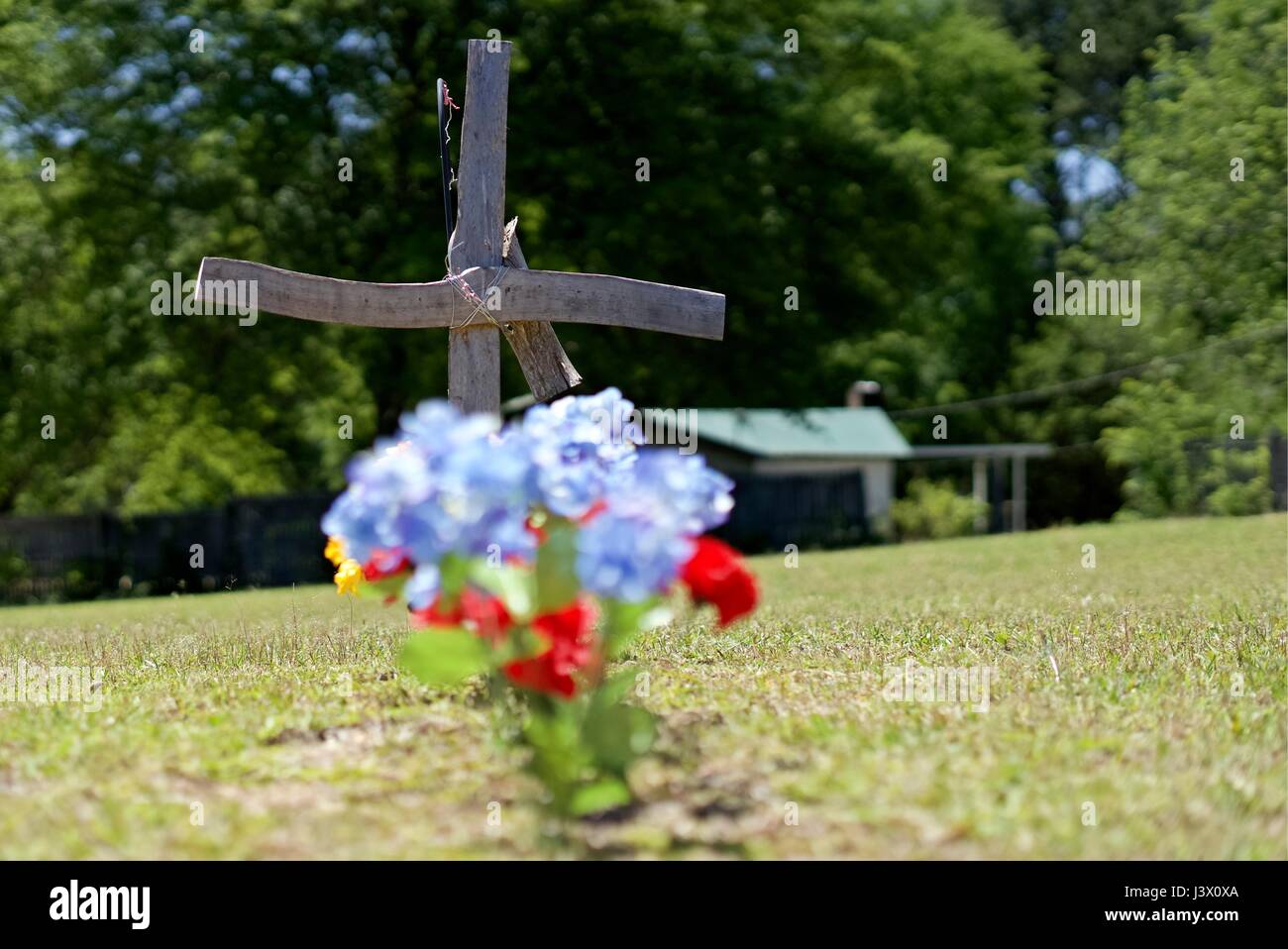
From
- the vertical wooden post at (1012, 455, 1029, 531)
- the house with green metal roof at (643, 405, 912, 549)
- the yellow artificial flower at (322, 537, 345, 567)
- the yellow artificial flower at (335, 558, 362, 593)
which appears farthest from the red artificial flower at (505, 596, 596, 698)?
the vertical wooden post at (1012, 455, 1029, 531)

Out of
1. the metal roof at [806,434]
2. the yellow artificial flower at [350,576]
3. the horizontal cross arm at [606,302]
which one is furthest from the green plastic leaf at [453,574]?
the metal roof at [806,434]

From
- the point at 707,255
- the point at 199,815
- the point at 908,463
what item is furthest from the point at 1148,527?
the point at 199,815

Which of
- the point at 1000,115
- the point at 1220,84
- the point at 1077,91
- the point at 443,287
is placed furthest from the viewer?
the point at 1077,91

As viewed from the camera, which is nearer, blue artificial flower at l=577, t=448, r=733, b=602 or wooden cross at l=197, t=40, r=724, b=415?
blue artificial flower at l=577, t=448, r=733, b=602

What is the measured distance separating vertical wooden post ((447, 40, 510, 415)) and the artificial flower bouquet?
3200mm

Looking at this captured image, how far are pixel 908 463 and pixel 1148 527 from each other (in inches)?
830

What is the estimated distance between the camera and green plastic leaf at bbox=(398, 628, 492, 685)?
488cm

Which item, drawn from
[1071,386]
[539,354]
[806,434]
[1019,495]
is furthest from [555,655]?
[1071,386]

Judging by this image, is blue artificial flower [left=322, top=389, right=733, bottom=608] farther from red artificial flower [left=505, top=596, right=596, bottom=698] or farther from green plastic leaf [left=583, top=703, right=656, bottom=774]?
green plastic leaf [left=583, top=703, right=656, bottom=774]

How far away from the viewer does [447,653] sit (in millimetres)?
4895

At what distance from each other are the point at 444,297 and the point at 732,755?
3894 mm

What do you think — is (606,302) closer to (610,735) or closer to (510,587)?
(510,587)
